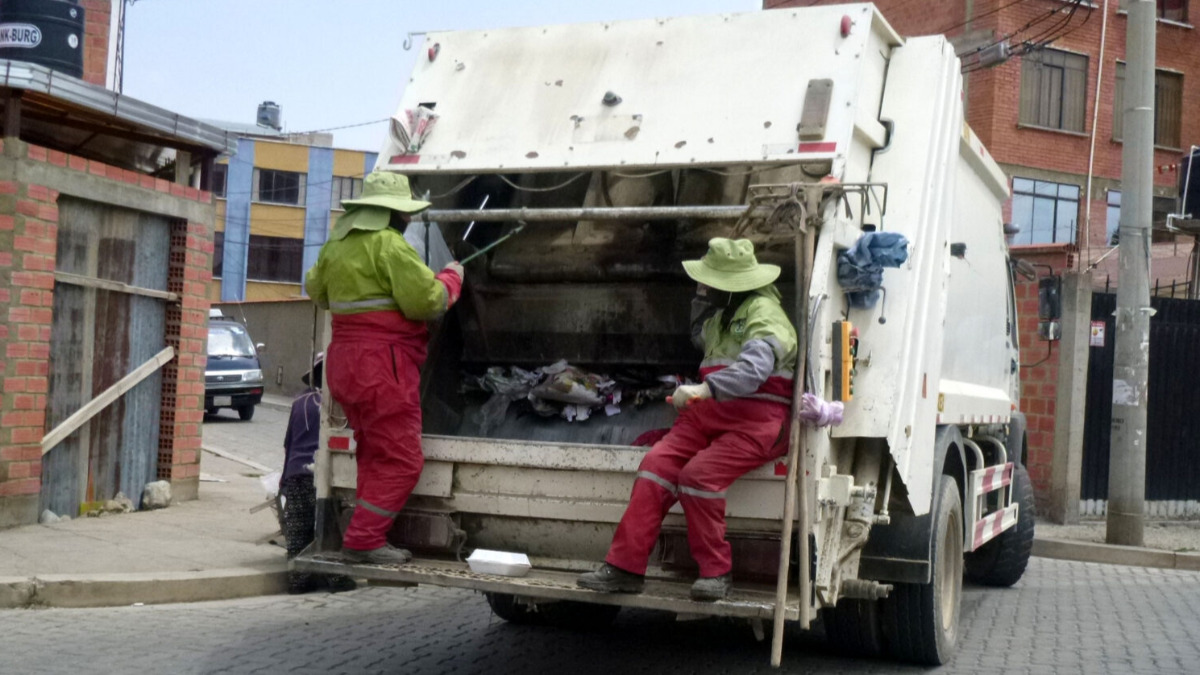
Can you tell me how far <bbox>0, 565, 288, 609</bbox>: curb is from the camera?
6734mm

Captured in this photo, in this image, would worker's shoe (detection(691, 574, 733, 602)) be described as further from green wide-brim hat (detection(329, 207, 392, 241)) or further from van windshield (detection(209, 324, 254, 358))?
van windshield (detection(209, 324, 254, 358))

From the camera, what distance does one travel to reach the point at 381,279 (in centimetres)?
549

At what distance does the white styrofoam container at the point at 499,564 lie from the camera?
5.18m

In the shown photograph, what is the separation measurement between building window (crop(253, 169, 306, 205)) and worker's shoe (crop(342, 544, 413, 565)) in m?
42.1

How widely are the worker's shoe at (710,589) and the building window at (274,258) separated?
1684 inches

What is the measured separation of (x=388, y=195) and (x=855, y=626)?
287 centimetres

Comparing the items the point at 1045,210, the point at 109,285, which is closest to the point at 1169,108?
the point at 1045,210

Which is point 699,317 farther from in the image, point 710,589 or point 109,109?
point 109,109

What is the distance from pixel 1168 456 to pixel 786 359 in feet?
31.7

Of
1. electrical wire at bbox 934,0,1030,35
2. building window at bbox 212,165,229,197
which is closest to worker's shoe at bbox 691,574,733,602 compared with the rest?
electrical wire at bbox 934,0,1030,35

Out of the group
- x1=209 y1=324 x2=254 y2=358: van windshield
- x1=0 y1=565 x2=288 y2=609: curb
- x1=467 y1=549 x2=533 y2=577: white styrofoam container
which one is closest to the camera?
x1=467 y1=549 x2=533 y2=577: white styrofoam container

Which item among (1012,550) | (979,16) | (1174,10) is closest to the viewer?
(1012,550)

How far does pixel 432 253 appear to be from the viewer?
6402mm

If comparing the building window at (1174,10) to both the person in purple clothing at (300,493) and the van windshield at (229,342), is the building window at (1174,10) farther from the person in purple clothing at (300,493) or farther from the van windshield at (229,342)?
the person in purple clothing at (300,493)
